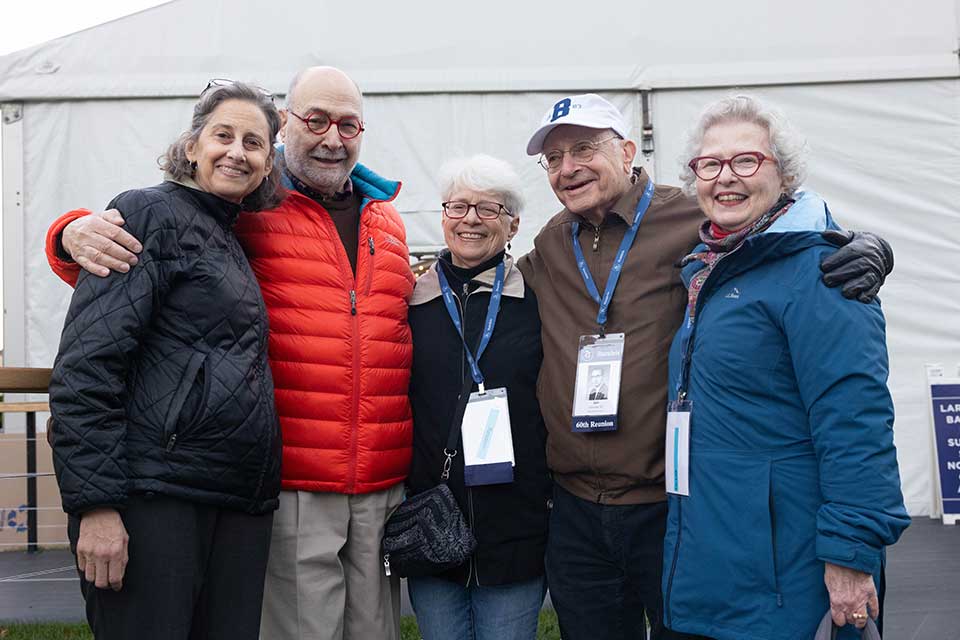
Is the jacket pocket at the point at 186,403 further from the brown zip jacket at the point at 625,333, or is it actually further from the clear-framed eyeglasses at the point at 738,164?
the clear-framed eyeglasses at the point at 738,164

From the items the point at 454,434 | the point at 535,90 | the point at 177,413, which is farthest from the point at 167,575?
the point at 535,90

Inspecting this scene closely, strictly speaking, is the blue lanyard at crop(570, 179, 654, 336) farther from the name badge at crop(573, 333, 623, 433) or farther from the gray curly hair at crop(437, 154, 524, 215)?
the gray curly hair at crop(437, 154, 524, 215)

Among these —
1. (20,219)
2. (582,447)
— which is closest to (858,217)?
(582,447)

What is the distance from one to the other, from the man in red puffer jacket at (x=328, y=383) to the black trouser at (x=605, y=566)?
0.48 metres

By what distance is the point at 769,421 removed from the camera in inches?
64.2

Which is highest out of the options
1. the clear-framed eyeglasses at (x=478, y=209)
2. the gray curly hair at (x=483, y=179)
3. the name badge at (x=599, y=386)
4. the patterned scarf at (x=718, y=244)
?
the gray curly hair at (x=483, y=179)

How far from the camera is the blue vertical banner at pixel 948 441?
5.20m

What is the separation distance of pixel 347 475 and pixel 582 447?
62cm

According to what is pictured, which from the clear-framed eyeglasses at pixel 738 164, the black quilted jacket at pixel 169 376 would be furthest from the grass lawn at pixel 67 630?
the clear-framed eyeglasses at pixel 738 164

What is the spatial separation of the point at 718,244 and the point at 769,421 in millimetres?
418

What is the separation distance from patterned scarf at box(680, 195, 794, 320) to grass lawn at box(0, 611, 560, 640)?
201 cm

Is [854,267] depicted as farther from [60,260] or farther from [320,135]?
[60,260]

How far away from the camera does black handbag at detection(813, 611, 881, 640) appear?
1.53m

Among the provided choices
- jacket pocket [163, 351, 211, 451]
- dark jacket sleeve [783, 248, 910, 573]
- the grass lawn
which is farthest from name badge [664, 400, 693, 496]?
the grass lawn
